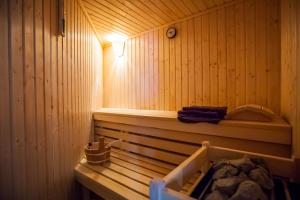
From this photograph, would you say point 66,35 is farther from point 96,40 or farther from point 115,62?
point 115,62

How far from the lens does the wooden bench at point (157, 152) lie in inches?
44.7

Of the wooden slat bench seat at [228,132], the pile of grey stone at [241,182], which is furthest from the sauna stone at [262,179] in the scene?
the wooden slat bench seat at [228,132]

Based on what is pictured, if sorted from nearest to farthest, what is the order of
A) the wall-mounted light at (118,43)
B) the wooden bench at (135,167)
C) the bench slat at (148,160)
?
1. the wooden bench at (135,167)
2. the bench slat at (148,160)
3. the wall-mounted light at (118,43)

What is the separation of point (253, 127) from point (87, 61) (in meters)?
2.22

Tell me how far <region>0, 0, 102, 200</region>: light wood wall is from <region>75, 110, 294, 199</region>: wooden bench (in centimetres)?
37

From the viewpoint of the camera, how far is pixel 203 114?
1.66 metres

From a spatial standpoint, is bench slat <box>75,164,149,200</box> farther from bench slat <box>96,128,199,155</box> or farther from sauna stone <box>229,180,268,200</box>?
sauna stone <box>229,180,268,200</box>

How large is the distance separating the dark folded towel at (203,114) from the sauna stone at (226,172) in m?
0.65

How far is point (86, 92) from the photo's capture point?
8.24ft

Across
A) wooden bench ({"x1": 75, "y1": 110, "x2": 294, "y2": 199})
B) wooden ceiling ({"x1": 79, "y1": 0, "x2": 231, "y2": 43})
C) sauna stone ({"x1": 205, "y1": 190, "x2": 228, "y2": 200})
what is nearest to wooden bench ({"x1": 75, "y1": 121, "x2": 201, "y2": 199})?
wooden bench ({"x1": 75, "y1": 110, "x2": 294, "y2": 199})

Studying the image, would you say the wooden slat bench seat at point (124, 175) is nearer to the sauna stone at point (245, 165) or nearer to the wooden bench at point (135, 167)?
the wooden bench at point (135, 167)

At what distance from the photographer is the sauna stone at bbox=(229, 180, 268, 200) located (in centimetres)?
72

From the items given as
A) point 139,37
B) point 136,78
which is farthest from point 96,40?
point 136,78

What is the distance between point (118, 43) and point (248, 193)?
297 centimetres
